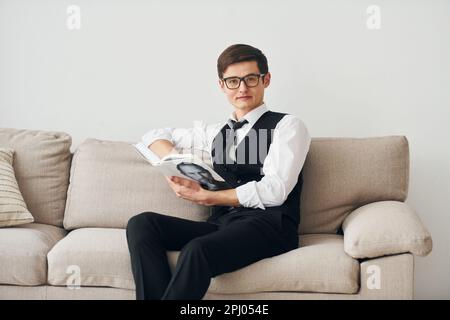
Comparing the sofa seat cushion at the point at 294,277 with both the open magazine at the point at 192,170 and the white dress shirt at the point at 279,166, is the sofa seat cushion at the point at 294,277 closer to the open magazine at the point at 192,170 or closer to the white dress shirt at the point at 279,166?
the white dress shirt at the point at 279,166

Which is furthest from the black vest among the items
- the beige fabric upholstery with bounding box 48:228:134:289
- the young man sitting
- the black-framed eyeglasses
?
the beige fabric upholstery with bounding box 48:228:134:289

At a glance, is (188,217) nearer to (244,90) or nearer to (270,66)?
(244,90)

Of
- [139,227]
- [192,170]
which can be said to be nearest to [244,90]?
[192,170]

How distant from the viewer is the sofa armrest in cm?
217

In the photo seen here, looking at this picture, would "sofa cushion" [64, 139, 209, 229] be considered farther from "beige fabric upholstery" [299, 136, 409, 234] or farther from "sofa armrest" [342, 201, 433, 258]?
"sofa armrest" [342, 201, 433, 258]

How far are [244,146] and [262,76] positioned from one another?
30cm

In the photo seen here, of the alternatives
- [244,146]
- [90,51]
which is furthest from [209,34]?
[244,146]

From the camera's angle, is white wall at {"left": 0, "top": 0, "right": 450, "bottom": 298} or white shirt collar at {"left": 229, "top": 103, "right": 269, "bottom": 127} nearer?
white shirt collar at {"left": 229, "top": 103, "right": 269, "bottom": 127}

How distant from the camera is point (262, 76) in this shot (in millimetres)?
2570

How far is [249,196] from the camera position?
2361mm

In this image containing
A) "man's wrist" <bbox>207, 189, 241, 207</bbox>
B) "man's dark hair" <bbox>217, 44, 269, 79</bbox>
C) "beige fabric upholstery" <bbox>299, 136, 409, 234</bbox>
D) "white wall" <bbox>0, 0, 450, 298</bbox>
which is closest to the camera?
"man's wrist" <bbox>207, 189, 241, 207</bbox>

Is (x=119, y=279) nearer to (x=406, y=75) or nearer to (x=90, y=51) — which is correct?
(x=90, y=51)

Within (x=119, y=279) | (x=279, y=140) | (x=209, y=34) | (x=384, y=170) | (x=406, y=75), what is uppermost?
(x=209, y=34)

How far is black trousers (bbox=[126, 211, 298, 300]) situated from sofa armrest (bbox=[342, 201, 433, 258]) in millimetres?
239
